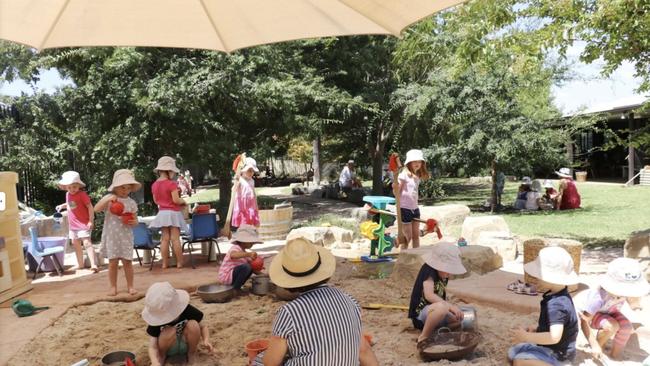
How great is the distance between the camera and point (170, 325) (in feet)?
12.7

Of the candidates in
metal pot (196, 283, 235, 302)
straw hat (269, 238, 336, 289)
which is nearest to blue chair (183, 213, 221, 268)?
metal pot (196, 283, 235, 302)

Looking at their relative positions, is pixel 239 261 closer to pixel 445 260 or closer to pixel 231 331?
pixel 231 331

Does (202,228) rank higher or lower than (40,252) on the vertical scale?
higher

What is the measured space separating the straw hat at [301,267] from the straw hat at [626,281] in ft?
7.28

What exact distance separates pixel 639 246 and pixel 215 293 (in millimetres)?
5096

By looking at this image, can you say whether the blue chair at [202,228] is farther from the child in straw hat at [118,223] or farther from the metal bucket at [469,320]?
the metal bucket at [469,320]

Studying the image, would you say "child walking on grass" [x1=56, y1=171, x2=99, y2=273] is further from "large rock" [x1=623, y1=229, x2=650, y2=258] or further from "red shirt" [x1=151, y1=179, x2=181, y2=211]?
"large rock" [x1=623, y1=229, x2=650, y2=258]

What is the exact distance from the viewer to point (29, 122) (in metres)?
10.8

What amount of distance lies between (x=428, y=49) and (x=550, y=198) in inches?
313

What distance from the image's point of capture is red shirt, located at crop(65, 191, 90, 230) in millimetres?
7195

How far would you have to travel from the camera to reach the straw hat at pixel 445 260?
13.3ft

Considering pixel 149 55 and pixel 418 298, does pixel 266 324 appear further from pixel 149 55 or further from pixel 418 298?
pixel 149 55

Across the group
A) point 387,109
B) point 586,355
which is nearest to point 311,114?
point 387,109

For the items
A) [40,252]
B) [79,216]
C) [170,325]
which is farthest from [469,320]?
[40,252]
